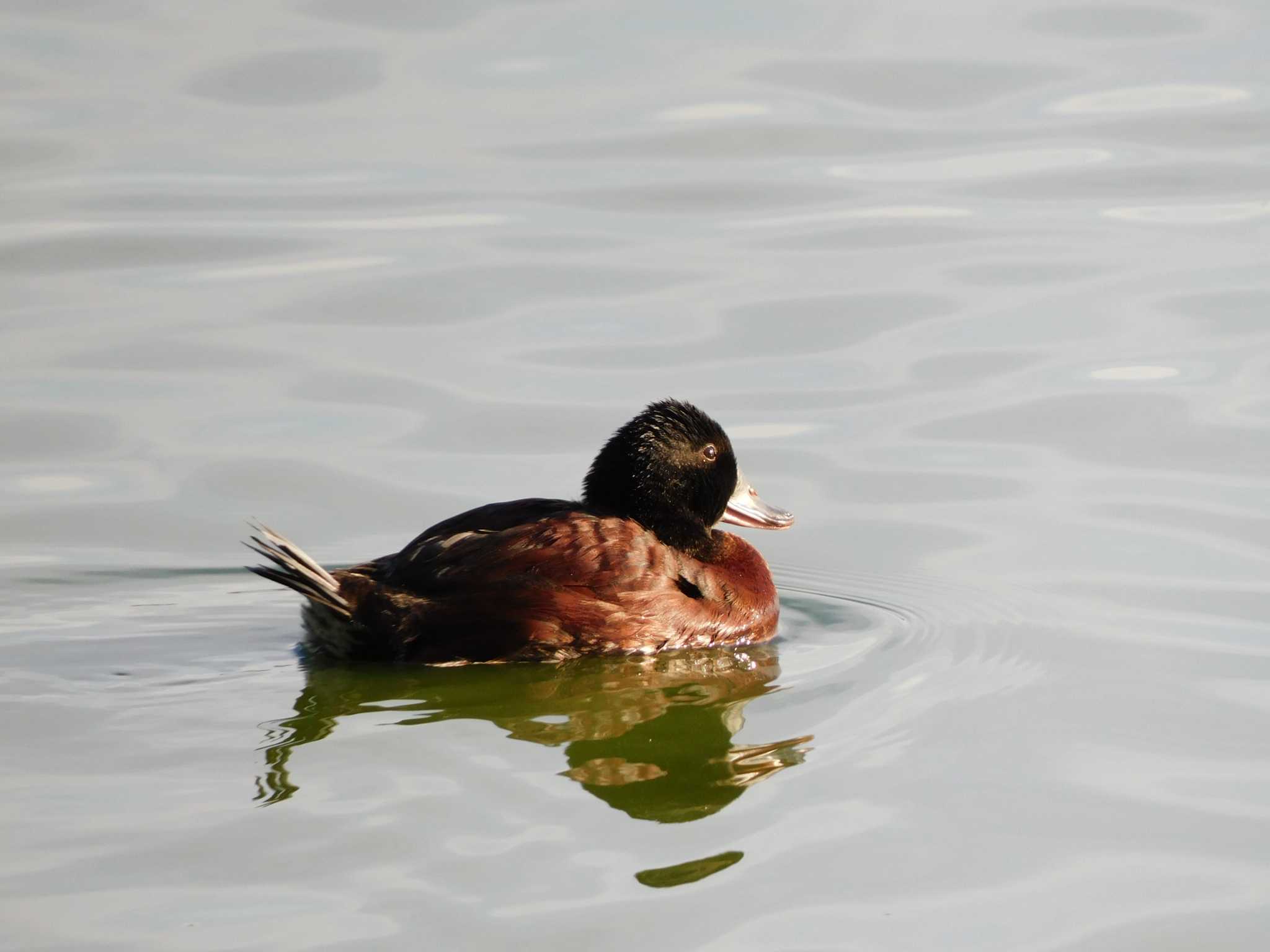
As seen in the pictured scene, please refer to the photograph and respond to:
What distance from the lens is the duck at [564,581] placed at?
6.88 metres

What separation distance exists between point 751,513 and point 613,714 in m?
1.96

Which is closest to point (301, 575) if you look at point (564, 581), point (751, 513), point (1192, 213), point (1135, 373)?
point (564, 581)

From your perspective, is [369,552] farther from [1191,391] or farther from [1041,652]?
[1191,391]

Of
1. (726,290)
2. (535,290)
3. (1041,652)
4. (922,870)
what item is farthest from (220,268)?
(922,870)

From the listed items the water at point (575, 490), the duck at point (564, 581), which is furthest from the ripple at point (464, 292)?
the duck at point (564, 581)

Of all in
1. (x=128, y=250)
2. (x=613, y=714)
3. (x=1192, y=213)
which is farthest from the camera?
(x=1192, y=213)

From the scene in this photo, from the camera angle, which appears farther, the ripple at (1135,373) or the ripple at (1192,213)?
the ripple at (1192,213)

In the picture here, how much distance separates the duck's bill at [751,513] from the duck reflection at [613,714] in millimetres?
857

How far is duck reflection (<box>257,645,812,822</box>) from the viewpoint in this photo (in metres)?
5.61

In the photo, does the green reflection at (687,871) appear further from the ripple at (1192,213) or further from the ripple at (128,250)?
the ripple at (1192,213)

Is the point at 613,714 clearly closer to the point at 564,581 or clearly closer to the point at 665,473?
the point at 564,581

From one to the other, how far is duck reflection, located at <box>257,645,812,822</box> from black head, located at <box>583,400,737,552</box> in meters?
0.59

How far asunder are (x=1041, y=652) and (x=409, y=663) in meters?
2.34

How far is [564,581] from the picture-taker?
699cm
